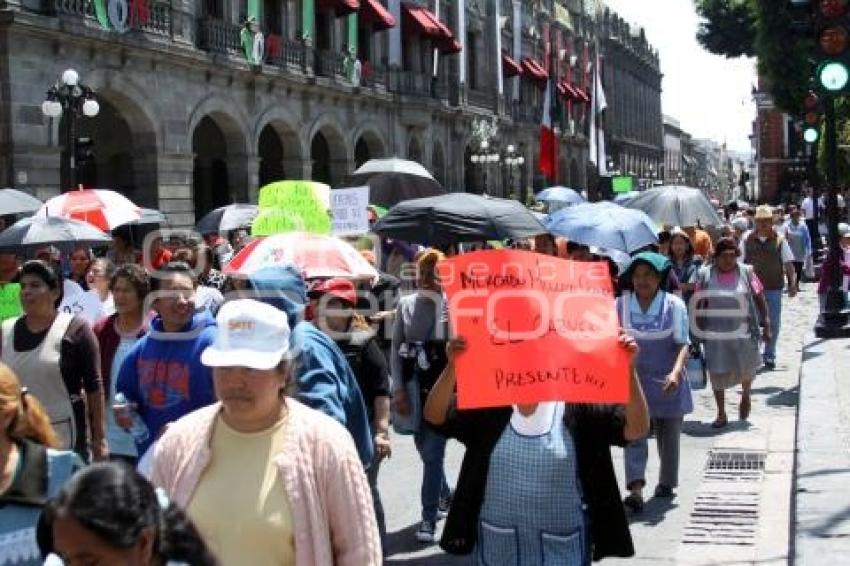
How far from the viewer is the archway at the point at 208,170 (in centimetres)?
2845

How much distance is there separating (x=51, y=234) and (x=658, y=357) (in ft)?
15.5

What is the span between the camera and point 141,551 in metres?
2.14

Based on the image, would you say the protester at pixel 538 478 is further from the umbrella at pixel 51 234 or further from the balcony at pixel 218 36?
the balcony at pixel 218 36

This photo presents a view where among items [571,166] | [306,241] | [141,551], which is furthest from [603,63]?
[141,551]

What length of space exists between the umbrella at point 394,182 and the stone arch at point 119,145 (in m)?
5.35

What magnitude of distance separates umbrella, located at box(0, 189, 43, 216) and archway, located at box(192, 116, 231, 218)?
1737 centimetres

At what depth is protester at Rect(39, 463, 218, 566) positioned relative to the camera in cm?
211

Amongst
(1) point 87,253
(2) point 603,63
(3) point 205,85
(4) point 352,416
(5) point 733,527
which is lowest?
(5) point 733,527

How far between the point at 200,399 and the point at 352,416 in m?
0.68

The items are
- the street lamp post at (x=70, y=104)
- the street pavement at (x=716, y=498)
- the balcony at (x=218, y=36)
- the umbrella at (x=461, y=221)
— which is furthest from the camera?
the balcony at (x=218, y=36)

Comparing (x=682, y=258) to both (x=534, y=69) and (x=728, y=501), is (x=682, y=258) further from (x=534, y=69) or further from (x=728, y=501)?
(x=534, y=69)

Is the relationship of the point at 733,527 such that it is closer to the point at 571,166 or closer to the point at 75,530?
the point at 75,530

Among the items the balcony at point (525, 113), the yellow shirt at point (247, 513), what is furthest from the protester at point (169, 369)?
the balcony at point (525, 113)

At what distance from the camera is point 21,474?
10.6ft
